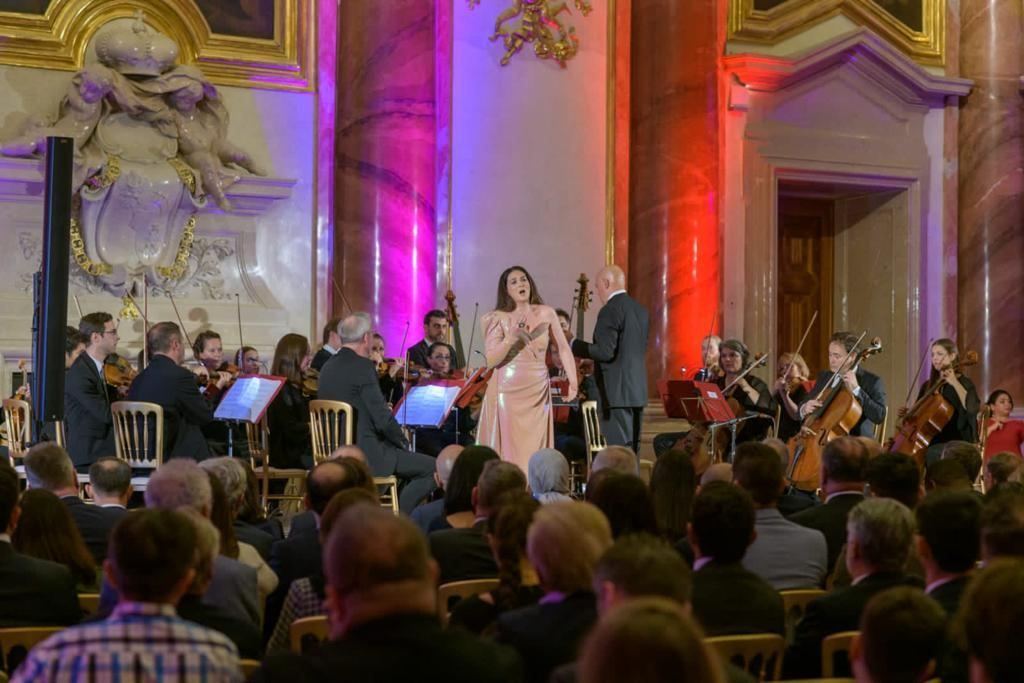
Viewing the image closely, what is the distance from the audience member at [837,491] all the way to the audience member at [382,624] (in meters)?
2.47

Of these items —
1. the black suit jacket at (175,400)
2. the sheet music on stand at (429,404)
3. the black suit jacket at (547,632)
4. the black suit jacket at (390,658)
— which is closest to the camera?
the black suit jacket at (390,658)

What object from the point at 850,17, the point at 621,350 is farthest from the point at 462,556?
the point at 850,17

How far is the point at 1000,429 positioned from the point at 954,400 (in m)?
0.86

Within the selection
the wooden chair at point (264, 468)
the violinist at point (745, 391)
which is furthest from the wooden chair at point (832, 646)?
the violinist at point (745, 391)

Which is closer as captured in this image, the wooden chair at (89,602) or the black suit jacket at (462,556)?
the wooden chair at (89,602)

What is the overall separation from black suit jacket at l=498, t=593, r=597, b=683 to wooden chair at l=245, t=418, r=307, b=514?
5155 mm

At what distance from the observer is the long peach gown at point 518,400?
815 centimetres

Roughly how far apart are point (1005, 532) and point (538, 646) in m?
1.13

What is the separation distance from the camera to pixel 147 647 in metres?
2.38

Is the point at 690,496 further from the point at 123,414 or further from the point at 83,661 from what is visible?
the point at 123,414

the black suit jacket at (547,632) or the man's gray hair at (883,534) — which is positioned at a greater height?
the man's gray hair at (883,534)

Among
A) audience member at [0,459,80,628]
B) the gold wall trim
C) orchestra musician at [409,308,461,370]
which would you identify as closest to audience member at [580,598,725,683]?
audience member at [0,459,80,628]

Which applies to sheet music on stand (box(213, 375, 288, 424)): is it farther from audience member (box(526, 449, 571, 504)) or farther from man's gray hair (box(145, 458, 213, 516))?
man's gray hair (box(145, 458, 213, 516))

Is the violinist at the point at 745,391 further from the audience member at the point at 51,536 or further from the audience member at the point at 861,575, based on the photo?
the audience member at the point at 51,536
